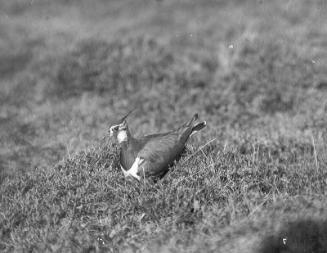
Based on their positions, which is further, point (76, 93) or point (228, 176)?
point (76, 93)

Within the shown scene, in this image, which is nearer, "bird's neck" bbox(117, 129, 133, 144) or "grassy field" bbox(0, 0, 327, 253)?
"grassy field" bbox(0, 0, 327, 253)

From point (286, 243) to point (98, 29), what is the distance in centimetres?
564

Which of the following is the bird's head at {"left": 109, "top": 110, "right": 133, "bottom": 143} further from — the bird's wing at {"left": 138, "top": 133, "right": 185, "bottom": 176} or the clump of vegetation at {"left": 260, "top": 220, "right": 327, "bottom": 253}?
the clump of vegetation at {"left": 260, "top": 220, "right": 327, "bottom": 253}

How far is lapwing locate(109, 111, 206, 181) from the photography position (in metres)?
4.51

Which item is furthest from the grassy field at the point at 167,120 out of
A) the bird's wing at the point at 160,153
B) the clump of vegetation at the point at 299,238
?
the bird's wing at the point at 160,153

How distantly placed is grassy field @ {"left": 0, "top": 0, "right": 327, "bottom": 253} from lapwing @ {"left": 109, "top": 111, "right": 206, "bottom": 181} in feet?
0.35

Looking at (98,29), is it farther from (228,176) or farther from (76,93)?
(228,176)

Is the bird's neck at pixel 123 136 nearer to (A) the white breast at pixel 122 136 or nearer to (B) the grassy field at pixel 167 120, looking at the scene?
(A) the white breast at pixel 122 136

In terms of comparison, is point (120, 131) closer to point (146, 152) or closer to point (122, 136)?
point (122, 136)

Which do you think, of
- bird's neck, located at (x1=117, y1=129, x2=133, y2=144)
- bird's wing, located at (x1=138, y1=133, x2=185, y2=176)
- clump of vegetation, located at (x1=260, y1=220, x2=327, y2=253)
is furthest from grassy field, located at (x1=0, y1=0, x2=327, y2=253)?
bird's neck, located at (x1=117, y1=129, x2=133, y2=144)

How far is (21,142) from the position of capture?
19.9 ft

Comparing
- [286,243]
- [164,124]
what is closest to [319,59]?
[164,124]

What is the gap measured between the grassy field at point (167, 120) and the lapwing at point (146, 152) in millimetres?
106

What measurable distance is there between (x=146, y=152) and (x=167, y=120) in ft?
7.81
